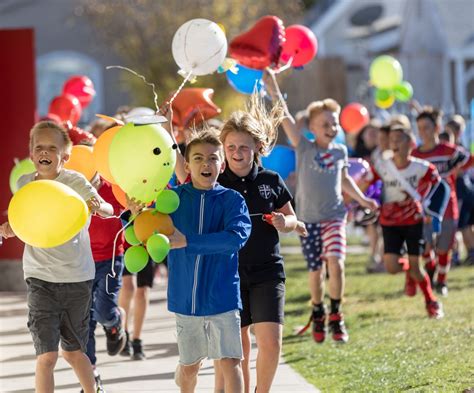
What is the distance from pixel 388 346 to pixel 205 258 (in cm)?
357

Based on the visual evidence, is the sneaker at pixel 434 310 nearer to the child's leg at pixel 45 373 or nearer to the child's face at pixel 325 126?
the child's face at pixel 325 126

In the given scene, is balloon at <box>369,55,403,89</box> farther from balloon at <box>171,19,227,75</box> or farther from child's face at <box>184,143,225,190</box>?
child's face at <box>184,143,225,190</box>

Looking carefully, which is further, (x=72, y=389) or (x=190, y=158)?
(x=72, y=389)

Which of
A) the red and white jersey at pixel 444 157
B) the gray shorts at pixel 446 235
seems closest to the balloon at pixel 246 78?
the red and white jersey at pixel 444 157

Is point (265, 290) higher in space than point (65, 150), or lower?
lower

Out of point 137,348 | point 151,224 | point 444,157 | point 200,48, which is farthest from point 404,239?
point 151,224

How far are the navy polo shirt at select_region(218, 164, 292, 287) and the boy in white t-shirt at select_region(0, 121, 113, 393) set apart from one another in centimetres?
78

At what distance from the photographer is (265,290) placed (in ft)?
22.9

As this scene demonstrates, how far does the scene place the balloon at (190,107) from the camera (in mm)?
8883

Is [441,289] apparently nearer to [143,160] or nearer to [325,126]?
[325,126]

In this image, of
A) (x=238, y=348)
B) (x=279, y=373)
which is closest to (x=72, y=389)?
(x=279, y=373)

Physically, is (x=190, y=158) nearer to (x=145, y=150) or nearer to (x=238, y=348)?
(x=145, y=150)

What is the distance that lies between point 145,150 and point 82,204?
41 centimetres

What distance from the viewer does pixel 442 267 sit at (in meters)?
13.1
